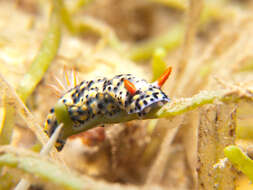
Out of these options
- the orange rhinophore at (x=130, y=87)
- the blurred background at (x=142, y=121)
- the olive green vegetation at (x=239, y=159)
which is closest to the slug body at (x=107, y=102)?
the orange rhinophore at (x=130, y=87)

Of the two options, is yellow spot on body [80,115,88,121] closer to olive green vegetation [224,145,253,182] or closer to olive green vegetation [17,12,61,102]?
olive green vegetation [17,12,61,102]

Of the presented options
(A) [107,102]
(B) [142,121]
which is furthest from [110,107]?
(B) [142,121]

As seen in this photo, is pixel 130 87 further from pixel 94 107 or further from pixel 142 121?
pixel 142 121

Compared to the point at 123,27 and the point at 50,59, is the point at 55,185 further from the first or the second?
the point at 123,27

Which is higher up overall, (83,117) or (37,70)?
(37,70)

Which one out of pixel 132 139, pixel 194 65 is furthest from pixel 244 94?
pixel 194 65

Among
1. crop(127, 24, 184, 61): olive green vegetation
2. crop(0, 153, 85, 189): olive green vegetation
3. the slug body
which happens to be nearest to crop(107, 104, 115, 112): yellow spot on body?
the slug body
